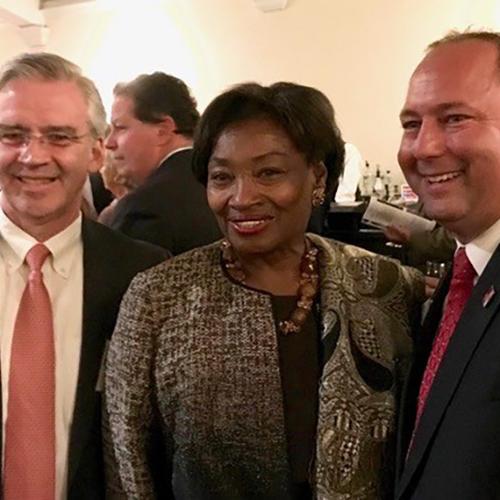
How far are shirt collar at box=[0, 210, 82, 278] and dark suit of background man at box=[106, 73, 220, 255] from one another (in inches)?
23.5

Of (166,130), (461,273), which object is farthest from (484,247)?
(166,130)

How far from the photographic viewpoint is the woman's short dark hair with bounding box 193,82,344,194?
141 centimetres

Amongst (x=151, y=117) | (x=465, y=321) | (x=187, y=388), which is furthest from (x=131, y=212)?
(x=465, y=321)

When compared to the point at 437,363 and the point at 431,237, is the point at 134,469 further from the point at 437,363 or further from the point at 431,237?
the point at 431,237

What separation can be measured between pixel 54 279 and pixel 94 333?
0.49 ft

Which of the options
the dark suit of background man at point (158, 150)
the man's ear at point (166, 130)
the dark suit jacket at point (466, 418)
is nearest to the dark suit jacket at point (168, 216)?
the dark suit of background man at point (158, 150)

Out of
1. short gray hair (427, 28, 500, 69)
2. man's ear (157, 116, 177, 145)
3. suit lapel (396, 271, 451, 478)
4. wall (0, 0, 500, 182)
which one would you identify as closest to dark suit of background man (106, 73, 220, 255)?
man's ear (157, 116, 177, 145)

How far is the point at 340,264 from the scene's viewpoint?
1467mm

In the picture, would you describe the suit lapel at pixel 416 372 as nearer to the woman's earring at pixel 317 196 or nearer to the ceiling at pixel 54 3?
the woman's earring at pixel 317 196

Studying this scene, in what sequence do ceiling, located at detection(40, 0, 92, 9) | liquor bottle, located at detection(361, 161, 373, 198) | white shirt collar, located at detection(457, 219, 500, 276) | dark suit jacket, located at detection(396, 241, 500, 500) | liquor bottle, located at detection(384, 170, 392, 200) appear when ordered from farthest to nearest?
ceiling, located at detection(40, 0, 92, 9), liquor bottle, located at detection(361, 161, 373, 198), liquor bottle, located at detection(384, 170, 392, 200), white shirt collar, located at detection(457, 219, 500, 276), dark suit jacket, located at detection(396, 241, 500, 500)

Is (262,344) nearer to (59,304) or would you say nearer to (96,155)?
(59,304)

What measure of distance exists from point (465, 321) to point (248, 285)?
473 mm

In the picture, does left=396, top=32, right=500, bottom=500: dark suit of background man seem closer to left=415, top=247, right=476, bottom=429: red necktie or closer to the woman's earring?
left=415, top=247, right=476, bottom=429: red necktie

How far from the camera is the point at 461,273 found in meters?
1.24
